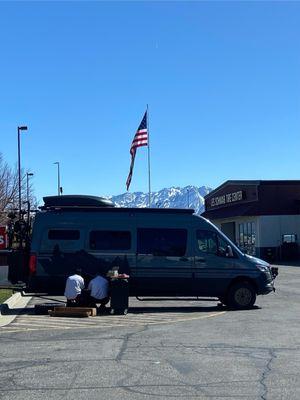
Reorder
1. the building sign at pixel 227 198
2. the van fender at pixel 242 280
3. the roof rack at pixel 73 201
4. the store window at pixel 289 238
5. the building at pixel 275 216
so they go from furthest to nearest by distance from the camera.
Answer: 1. the building sign at pixel 227 198
2. the store window at pixel 289 238
3. the building at pixel 275 216
4. the roof rack at pixel 73 201
5. the van fender at pixel 242 280

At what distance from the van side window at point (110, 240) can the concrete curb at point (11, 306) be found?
2.54m

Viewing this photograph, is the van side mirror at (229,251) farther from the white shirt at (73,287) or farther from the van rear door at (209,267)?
the white shirt at (73,287)

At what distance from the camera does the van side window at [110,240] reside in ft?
51.3

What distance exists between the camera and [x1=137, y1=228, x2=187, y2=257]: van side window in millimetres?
15734

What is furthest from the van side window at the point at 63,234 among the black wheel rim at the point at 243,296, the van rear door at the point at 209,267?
the black wheel rim at the point at 243,296

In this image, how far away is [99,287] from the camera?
579 inches

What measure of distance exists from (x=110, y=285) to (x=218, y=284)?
2945 millimetres

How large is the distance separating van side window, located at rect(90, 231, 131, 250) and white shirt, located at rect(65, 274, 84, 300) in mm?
1206

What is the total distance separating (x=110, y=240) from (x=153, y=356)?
7061mm

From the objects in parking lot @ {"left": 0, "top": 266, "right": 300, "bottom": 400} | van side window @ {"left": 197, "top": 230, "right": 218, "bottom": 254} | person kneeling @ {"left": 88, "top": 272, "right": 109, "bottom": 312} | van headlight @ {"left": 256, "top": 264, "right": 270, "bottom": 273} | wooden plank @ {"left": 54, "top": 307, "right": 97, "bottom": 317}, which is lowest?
parking lot @ {"left": 0, "top": 266, "right": 300, "bottom": 400}

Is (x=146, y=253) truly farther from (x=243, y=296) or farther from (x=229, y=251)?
(x=243, y=296)

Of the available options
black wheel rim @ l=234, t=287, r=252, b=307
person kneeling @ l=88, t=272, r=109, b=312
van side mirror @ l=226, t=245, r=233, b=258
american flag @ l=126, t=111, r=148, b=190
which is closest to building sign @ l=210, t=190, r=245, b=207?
american flag @ l=126, t=111, r=148, b=190

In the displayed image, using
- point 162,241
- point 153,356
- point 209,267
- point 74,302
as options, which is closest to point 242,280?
point 209,267

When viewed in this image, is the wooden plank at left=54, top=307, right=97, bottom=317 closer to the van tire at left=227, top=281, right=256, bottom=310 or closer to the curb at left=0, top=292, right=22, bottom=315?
the curb at left=0, top=292, right=22, bottom=315
